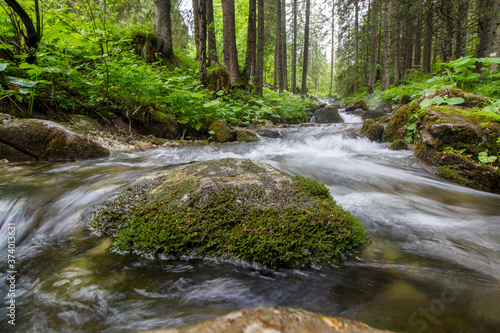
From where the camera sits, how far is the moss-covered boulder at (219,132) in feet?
25.6

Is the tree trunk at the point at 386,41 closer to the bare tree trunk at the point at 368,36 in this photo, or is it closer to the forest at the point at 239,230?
the bare tree trunk at the point at 368,36

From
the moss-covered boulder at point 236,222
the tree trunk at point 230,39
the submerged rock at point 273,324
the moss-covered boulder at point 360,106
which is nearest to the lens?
the submerged rock at point 273,324

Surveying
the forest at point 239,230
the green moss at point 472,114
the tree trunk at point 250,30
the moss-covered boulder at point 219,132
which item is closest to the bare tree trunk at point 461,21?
the forest at point 239,230

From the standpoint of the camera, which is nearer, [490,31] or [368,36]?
[490,31]

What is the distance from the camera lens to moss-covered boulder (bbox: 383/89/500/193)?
383 cm

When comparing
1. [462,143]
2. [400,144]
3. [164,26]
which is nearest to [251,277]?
[462,143]

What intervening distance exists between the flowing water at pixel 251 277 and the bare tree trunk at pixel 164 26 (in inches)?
402

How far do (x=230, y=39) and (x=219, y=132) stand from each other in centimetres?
490

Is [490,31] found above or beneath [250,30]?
beneath

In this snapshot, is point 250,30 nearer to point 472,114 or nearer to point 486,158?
point 472,114

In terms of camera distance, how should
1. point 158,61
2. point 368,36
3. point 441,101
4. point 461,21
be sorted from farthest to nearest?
point 368,36
point 461,21
point 158,61
point 441,101

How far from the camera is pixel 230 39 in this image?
10.1 meters

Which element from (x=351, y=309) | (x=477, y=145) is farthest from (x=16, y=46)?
(x=477, y=145)

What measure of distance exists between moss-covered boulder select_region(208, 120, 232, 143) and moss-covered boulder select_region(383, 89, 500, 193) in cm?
526
